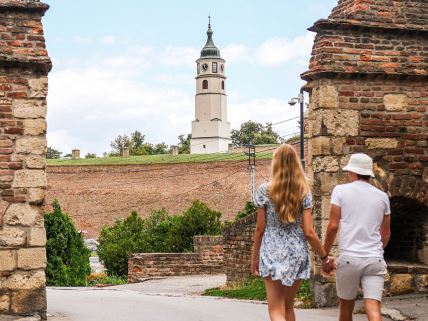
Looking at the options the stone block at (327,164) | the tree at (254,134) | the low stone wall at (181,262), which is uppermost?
the tree at (254,134)

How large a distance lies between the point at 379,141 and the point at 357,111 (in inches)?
21.7

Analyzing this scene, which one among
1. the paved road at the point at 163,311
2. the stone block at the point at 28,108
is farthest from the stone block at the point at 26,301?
the stone block at the point at 28,108

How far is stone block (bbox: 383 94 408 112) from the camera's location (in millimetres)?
11930

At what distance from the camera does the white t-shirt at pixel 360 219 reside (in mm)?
6953

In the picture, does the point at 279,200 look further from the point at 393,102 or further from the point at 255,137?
the point at 255,137

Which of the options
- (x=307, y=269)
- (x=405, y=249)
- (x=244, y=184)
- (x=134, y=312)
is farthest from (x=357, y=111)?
(x=244, y=184)

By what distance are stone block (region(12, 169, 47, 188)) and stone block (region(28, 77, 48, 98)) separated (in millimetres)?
972

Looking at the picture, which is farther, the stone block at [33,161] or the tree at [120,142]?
the tree at [120,142]

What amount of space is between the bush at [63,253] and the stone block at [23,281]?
45.0 ft

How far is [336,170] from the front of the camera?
1171 cm

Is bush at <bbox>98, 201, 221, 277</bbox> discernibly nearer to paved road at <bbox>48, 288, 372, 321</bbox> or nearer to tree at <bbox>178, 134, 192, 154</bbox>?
paved road at <bbox>48, 288, 372, 321</bbox>

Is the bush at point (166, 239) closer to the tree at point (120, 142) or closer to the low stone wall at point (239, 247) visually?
the low stone wall at point (239, 247)

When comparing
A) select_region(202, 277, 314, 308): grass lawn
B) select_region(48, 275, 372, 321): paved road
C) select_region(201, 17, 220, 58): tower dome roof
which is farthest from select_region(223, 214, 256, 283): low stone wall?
select_region(201, 17, 220, 58): tower dome roof

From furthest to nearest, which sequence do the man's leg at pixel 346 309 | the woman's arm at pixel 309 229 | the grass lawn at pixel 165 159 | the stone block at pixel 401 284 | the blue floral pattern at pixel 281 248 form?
1. the grass lawn at pixel 165 159
2. the stone block at pixel 401 284
3. the man's leg at pixel 346 309
4. the woman's arm at pixel 309 229
5. the blue floral pattern at pixel 281 248
